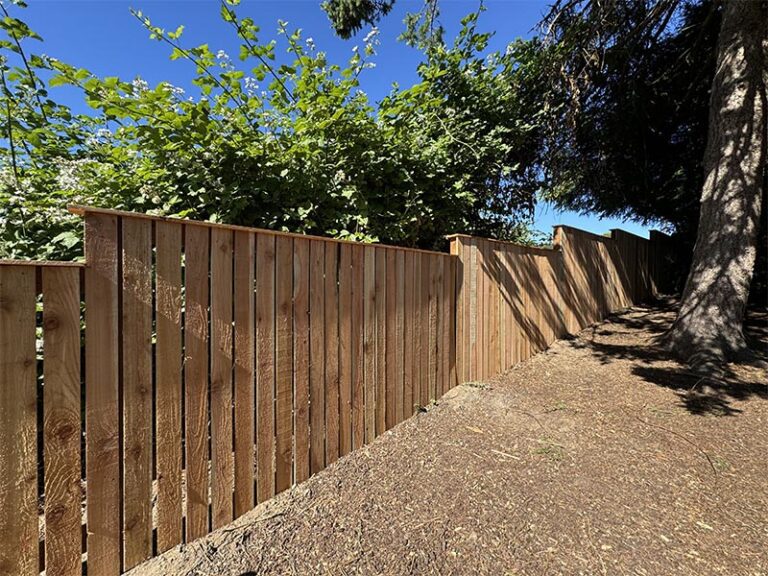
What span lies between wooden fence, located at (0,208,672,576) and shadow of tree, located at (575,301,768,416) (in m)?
2.81

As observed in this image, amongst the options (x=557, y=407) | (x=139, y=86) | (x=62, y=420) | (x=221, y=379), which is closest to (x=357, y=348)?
(x=221, y=379)

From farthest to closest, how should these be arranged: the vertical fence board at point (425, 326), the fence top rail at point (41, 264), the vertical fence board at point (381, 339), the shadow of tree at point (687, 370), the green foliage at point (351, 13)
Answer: the green foliage at point (351, 13) < the shadow of tree at point (687, 370) < the vertical fence board at point (425, 326) < the vertical fence board at point (381, 339) < the fence top rail at point (41, 264)

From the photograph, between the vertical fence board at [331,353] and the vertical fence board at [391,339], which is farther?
the vertical fence board at [391,339]

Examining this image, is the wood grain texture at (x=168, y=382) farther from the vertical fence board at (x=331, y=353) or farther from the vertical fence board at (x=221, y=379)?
the vertical fence board at (x=331, y=353)

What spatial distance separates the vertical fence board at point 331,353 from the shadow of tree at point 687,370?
10.3 ft

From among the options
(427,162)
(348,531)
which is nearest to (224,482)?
(348,531)

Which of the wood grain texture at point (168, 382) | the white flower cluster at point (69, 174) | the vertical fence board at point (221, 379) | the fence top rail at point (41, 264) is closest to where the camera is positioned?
the fence top rail at point (41, 264)

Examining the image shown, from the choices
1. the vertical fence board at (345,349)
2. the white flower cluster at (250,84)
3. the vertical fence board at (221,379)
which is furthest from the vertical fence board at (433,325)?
the white flower cluster at (250,84)

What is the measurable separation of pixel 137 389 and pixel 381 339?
1525 mm

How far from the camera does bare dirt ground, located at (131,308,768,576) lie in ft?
5.18

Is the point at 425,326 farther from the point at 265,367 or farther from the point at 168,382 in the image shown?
the point at 168,382

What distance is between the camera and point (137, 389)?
141 centimetres

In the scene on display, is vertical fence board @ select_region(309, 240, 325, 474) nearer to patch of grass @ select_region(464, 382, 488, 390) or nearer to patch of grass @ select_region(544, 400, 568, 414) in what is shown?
patch of grass @ select_region(464, 382, 488, 390)

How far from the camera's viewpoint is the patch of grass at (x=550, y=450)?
2412mm
